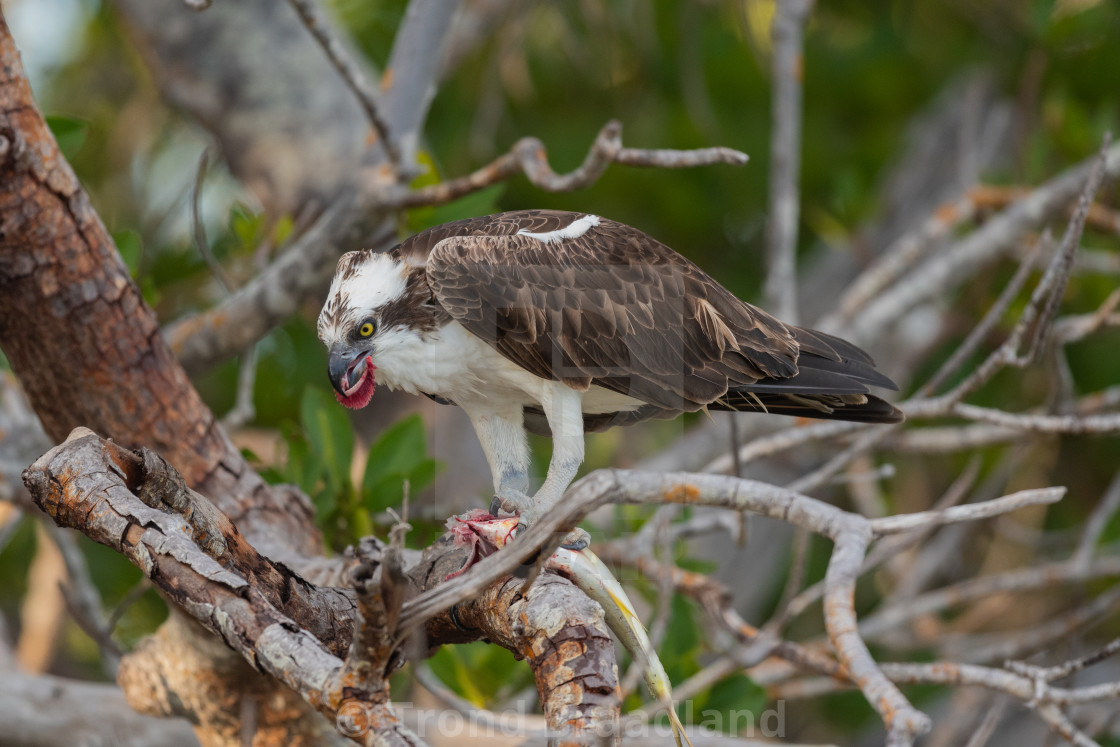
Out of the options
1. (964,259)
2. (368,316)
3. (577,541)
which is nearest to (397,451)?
(368,316)

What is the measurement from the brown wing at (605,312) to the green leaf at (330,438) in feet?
3.45

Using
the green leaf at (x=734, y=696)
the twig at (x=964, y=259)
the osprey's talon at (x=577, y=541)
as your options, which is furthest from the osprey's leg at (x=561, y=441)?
the twig at (x=964, y=259)

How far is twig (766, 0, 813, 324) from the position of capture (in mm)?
5035

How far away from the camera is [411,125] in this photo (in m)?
4.16

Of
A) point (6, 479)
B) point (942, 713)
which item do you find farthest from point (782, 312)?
point (942, 713)

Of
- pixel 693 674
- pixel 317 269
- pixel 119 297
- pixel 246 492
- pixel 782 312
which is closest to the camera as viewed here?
pixel 119 297

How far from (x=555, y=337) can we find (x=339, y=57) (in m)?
1.22

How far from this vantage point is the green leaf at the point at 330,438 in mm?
3977

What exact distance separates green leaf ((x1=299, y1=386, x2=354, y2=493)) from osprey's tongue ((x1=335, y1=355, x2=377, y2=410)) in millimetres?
807

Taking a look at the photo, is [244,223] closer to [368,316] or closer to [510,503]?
[368,316]

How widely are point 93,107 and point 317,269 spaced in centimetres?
524

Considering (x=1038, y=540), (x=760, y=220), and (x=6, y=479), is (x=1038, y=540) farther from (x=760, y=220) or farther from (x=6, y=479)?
(x=6, y=479)

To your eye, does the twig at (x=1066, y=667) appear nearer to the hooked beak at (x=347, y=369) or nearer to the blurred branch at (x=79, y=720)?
→ the hooked beak at (x=347, y=369)

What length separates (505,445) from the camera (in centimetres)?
347
